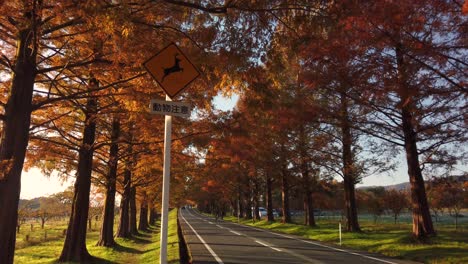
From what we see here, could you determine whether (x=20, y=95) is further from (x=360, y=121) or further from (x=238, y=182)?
(x=238, y=182)

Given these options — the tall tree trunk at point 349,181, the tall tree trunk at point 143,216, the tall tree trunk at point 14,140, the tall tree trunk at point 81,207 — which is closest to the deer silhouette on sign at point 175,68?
the tall tree trunk at point 14,140

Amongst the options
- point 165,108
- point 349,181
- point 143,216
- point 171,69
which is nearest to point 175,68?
point 171,69

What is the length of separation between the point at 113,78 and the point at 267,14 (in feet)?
16.2

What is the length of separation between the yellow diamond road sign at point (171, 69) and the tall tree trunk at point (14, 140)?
3614 millimetres

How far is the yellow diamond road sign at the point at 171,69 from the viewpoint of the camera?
5.65m

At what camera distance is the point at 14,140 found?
329 inches

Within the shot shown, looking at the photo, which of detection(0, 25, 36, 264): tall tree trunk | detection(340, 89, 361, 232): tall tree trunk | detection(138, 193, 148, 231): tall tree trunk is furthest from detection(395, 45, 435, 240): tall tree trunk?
detection(138, 193, 148, 231): tall tree trunk

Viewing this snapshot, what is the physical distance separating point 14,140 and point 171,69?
4.39m

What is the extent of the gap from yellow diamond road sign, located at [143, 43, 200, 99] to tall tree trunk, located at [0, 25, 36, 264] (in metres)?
3.61

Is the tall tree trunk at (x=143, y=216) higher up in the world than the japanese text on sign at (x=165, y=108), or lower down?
lower down

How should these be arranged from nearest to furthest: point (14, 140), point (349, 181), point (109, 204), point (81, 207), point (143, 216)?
point (14, 140) → point (81, 207) → point (109, 204) → point (349, 181) → point (143, 216)

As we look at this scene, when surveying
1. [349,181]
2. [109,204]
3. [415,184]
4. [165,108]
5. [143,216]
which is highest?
[349,181]

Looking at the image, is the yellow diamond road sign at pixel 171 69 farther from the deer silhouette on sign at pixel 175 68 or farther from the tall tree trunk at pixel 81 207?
the tall tree trunk at pixel 81 207

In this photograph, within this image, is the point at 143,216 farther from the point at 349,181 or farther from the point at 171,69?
the point at 171,69
